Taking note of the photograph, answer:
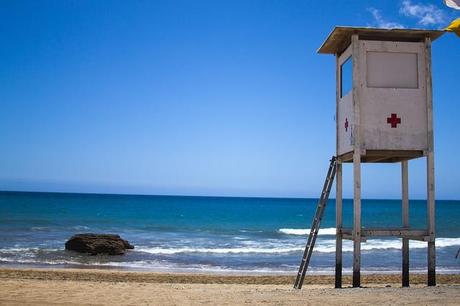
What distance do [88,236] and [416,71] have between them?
19402 millimetres

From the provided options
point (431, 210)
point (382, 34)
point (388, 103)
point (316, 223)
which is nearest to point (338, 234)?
point (316, 223)

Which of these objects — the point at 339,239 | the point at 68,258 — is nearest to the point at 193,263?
the point at 68,258

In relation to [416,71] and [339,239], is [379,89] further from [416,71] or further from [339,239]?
[339,239]

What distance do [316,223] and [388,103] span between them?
3225mm

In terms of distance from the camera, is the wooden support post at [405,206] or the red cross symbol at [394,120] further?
the wooden support post at [405,206]

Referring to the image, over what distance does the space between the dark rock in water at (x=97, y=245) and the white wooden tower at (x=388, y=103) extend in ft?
53.2

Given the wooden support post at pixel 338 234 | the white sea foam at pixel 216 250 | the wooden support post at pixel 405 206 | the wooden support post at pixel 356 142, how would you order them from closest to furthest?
the wooden support post at pixel 356 142, the wooden support post at pixel 338 234, the wooden support post at pixel 405 206, the white sea foam at pixel 216 250

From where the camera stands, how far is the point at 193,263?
23859mm

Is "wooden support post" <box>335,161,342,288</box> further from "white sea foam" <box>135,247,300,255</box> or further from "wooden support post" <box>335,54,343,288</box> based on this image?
"white sea foam" <box>135,247,300,255</box>

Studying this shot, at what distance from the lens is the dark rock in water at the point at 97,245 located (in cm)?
2561

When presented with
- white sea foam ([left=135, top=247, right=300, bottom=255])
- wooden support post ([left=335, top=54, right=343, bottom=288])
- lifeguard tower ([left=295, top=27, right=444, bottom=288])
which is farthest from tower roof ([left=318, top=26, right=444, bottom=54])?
white sea foam ([left=135, top=247, right=300, bottom=255])

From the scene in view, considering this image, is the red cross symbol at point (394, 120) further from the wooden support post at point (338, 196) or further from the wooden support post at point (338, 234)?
the wooden support post at point (338, 234)

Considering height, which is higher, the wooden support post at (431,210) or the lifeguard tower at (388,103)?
the lifeguard tower at (388,103)

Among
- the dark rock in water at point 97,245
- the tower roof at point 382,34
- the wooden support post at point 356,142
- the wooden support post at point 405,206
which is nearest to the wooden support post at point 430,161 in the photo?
the tower roof at point 382,34
